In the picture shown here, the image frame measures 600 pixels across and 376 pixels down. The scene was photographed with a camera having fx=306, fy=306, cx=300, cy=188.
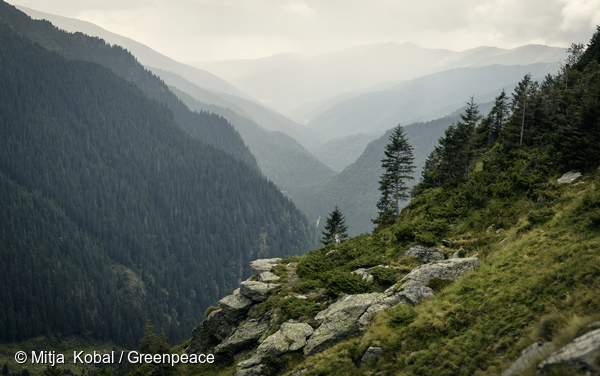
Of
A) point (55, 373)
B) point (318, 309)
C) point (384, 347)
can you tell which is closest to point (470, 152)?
point (318, 309)

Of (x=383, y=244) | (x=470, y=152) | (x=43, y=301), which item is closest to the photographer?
(x=383, y=244)

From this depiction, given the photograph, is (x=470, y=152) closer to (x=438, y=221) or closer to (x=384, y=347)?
(x=438, y=221)

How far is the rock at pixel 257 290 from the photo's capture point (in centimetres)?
2439

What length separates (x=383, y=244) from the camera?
2741cm

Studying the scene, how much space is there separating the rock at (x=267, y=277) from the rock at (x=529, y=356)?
2008 centimetres

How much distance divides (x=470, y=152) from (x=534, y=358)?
1440 inches

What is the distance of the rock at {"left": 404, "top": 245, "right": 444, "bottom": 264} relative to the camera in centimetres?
2134

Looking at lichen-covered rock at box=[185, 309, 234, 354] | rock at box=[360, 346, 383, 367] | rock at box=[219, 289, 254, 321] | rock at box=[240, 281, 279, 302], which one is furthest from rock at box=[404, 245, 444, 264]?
lichen-covered rock at box=[185, 309, 234, 354]

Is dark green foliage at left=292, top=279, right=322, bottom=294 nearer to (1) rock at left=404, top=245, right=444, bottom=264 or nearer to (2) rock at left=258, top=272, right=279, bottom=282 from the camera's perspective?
(2) rock at left=258, top=272, right=279, bottom=282

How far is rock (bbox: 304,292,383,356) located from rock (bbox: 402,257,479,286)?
99.5 inches

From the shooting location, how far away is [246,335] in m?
21.5

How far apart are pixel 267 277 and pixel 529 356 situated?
833 inches

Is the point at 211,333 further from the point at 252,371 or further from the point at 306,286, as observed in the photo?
the point at 252,371

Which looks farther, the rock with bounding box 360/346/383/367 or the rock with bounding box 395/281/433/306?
the rock with bounding box 395/281/433/306
